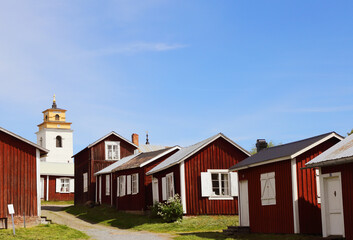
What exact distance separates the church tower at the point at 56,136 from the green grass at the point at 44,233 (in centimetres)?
5278

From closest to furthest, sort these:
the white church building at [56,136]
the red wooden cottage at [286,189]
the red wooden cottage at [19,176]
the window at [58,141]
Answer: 1. the red wooden cottage at [286,189]
2. the red wooden cottage at [19,176]
3. the white church building at [56,136]
4. the window at [58,141]

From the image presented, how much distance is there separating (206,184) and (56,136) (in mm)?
53321

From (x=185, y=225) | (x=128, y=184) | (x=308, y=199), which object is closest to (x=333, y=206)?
(x=308, y=199)

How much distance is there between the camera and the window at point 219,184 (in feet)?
101

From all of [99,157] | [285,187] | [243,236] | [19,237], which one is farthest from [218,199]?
[99,157]

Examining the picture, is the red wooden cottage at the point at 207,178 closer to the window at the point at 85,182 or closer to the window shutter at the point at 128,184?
the window shutter at the point at 128,184

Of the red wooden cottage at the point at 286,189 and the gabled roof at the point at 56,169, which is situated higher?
the gabled roof at the point at 56,169

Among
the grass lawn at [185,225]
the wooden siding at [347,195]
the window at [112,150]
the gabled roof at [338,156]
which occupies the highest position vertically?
the window at [112,150]

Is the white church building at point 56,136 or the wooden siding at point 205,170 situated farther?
the white church building at point 56,136

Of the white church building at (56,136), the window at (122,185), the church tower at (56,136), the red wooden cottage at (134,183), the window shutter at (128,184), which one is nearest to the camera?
the red wooden cottage at (134,183)

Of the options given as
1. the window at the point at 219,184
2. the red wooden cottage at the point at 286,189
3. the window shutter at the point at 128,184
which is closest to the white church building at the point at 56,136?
the window shutter at the point at 128,184

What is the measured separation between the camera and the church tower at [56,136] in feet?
257

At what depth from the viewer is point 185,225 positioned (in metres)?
27.5

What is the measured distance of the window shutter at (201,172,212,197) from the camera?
30.5 meters
